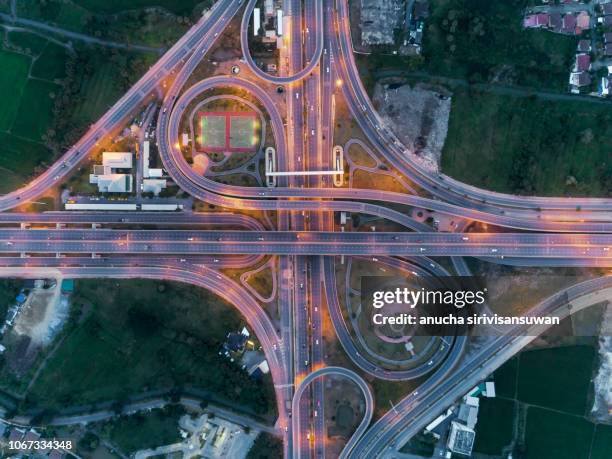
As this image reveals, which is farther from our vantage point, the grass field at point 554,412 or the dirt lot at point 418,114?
the dirt lot at point 418,114

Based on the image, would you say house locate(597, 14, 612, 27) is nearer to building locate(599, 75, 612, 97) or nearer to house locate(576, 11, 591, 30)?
house locate(576, 11, 591, 30)

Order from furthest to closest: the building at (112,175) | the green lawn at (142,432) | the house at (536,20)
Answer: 1. the building at (112,175)
2. the green lawn at (142,432)
3. the house at (536,20)

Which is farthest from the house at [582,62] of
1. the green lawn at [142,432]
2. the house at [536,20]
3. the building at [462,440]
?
the green lawn at [142,432]

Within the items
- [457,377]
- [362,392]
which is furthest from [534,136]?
[362,392]

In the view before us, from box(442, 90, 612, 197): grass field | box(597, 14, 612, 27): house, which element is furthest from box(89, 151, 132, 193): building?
box(597, 14, 612, 27): house

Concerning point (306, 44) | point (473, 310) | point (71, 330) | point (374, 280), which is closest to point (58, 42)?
point (306, 44)

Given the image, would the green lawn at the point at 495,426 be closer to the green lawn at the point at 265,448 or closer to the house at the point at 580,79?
the green lawn at the point at 265,448

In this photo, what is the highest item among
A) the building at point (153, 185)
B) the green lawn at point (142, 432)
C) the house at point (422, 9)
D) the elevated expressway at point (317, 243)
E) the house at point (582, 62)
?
the house at point (422, 9)
